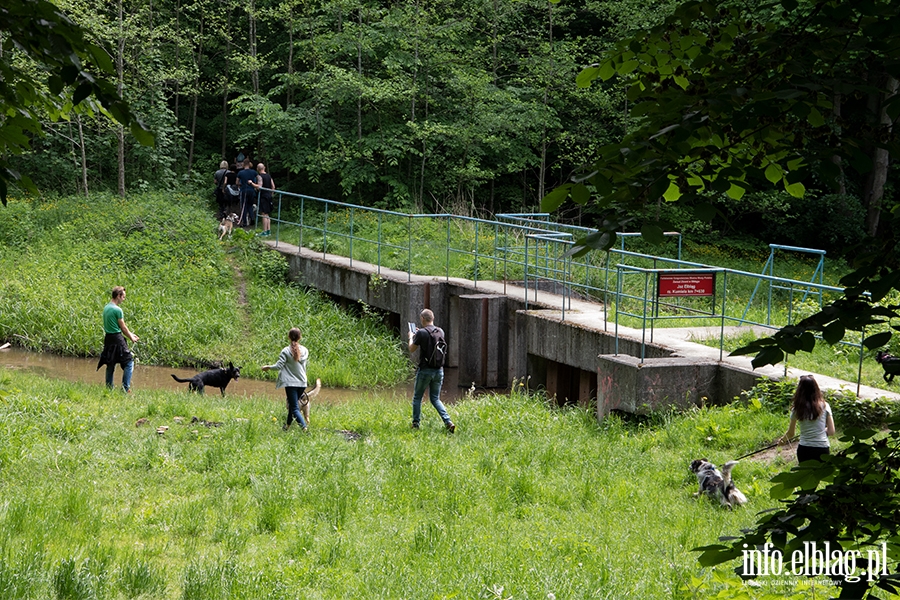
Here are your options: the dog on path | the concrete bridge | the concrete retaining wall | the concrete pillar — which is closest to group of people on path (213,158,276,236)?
the dog on path

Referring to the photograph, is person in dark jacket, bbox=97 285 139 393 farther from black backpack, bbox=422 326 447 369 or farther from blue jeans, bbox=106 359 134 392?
black backpack, bbox=422 326 447 369

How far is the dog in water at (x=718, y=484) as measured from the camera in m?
8.53

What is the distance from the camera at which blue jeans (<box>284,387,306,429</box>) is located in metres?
12.0

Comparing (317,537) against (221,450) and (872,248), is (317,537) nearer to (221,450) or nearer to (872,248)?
(221,450)

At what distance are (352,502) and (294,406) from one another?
3.54 meters

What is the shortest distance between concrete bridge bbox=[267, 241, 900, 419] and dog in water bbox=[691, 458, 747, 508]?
8.65ft

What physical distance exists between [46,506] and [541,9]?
2484 centimetres

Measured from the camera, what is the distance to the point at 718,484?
28.5 ft

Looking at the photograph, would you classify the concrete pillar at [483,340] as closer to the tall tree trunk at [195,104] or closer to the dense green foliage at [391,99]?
the dense green foliage at [391,99]

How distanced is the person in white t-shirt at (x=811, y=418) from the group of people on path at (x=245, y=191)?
18.1 metres

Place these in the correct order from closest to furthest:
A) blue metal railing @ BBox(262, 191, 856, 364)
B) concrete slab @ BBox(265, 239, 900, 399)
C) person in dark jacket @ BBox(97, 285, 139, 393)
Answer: concrete slab @ BBox(265, 239, 900, 399) → person in dark jacket @ BBox(97, 285, 139, 393) → blue metal railing @ BBox(262, 191, 856, 364)

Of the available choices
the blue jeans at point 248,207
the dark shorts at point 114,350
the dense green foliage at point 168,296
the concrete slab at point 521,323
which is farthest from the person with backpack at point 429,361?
the blue jeans at point 248,207

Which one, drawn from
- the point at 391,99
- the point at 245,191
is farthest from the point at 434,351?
the point at 391,99

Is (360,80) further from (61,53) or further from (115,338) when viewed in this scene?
(61,53)
